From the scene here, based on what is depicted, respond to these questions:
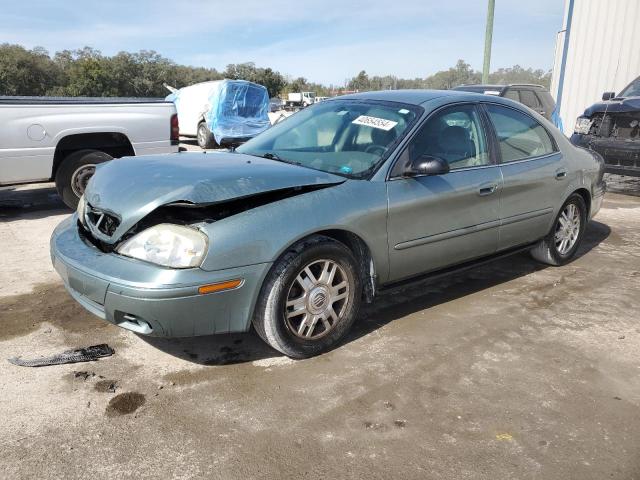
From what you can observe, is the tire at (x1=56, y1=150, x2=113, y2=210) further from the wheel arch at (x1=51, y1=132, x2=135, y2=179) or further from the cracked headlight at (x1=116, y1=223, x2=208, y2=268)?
the cracked headlight at (x1=116, y1=223, x2=208, y2=268)

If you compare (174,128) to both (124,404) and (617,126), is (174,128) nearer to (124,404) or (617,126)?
(124,404)

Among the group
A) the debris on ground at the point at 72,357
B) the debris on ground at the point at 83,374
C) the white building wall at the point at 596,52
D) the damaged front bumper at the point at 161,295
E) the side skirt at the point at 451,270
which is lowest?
the debris on ground at the point at 83,374

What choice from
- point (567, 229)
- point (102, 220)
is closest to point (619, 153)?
point (567, 229)

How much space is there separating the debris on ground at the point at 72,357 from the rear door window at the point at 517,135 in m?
3.16

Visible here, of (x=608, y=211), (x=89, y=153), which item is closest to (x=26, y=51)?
(x=89, y=153)

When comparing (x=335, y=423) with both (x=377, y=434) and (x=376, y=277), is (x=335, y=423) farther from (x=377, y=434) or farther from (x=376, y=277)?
(x=376, y=277)

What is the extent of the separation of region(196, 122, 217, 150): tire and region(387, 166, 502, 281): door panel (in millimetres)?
12496

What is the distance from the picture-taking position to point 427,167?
3393 mm

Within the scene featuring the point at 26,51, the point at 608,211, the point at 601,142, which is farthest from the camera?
the point at 26,51

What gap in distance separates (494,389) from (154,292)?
1881mm

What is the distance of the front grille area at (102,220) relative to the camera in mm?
3027

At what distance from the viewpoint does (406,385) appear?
2.95m

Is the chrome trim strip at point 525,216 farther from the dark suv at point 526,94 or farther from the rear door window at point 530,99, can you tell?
the rear door window at point 530,99

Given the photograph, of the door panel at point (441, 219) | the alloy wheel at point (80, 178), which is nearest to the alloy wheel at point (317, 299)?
the door panel at point (441, 219)
